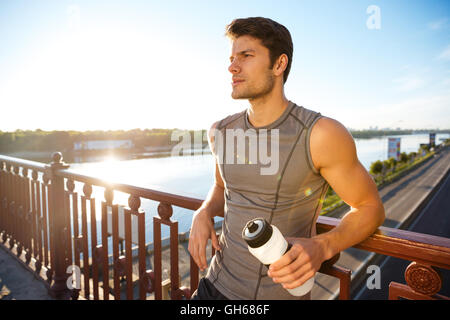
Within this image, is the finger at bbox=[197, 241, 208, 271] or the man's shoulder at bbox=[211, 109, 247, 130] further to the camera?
the man's shoulder at bbox=[211, 109, 247, 130]

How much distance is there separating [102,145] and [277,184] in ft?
264

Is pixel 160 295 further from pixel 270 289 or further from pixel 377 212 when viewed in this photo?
pixel 377 212

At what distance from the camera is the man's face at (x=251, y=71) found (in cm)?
144

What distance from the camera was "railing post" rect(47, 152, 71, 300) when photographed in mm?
2932

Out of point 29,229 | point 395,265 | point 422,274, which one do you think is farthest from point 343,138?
point 395,265

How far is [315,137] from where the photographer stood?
116 centimetres

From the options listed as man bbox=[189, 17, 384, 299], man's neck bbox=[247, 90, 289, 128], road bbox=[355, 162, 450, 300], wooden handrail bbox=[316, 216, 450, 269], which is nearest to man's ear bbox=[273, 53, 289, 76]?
man bbox=[189, 17, 384, 299]

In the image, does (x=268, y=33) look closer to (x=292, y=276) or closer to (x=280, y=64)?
(x=280, y=64)

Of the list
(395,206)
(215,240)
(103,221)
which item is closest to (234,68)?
(215,240)

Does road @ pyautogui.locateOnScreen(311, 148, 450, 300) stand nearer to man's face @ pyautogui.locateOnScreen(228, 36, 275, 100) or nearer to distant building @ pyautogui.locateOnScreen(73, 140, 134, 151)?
man's face @ pyautogui.locateOnScreen(228, 36, 275, 100)

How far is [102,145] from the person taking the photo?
245ft

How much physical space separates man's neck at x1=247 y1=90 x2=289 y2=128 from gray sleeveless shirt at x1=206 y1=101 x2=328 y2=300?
0.06 meters

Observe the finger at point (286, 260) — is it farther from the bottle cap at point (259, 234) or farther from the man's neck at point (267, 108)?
the man's neck at point (267, 108)
